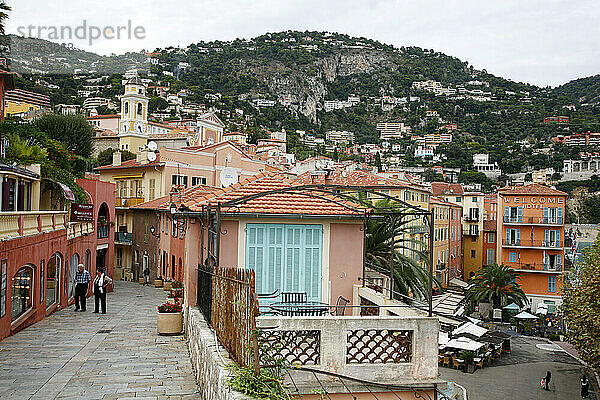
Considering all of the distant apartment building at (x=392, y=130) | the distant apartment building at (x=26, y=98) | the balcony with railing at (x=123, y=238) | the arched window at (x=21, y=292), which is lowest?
the balcony with railing at (x=123, y=238)

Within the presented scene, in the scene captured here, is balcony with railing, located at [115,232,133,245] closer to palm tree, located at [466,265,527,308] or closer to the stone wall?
palm tree, located at [466,265,527,308]

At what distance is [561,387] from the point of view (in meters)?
24.6

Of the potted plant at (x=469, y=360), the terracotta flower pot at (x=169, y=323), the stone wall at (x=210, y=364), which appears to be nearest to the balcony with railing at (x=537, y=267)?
the potted plant at (x=469, y=360)

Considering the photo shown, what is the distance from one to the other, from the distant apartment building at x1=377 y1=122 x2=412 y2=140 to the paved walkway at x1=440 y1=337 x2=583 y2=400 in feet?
532

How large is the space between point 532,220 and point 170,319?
1774 inches

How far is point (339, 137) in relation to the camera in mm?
179125

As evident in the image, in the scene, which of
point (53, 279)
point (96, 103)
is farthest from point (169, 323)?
point (96, 103)

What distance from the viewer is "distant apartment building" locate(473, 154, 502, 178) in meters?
134

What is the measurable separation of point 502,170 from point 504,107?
6155cm

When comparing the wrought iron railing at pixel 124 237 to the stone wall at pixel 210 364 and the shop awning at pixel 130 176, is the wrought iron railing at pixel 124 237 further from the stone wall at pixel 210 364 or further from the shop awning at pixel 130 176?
the stone wall at pixel 210 364

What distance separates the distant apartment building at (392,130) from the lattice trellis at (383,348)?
18490cm

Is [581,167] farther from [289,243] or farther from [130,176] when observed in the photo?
[289,243]

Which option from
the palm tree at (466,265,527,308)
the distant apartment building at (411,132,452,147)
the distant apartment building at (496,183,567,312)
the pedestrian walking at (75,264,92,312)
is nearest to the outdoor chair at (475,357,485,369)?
the palm tree at (466,265,527,308)

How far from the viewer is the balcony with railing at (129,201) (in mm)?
41969
